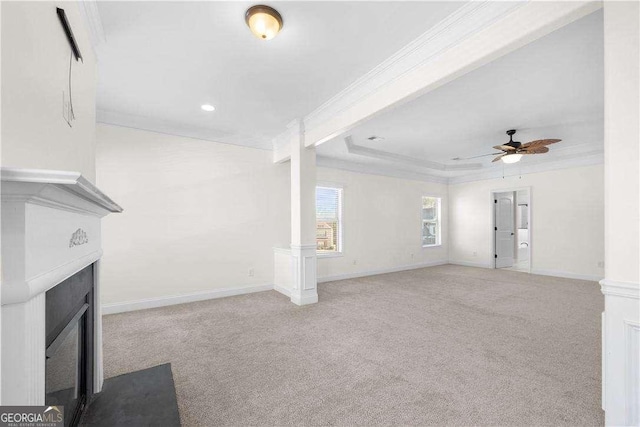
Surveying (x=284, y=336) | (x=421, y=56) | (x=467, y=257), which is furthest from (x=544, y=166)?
(x=284, y=336)

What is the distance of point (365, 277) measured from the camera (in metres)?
6.20

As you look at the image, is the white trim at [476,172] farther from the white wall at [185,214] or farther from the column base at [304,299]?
the column base at [304,299]

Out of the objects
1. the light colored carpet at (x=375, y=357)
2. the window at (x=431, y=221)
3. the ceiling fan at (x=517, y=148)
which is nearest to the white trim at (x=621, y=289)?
the light colored carpet at (x=375, y=357)

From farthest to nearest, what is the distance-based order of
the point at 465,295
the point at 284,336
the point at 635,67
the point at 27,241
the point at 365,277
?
the point at 365,277 < the point at 465,295 < the point at 284,336 < the point at 635,67 < the point at 27,241

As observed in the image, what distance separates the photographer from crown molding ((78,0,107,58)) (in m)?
1.82

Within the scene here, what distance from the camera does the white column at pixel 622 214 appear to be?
1.33 m

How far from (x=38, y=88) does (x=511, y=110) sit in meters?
4.51

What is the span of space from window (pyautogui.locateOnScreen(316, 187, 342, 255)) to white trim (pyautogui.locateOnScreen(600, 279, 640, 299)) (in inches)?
182

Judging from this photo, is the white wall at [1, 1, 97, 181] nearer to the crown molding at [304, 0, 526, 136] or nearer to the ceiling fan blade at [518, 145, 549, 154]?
the crown molding at [304, 0, 526, 136]

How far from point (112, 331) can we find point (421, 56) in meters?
4.25

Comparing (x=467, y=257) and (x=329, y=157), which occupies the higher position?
(x=329, y=157)

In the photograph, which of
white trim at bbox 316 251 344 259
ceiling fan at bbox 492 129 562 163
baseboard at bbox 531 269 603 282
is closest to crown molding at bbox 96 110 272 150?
white trim at bbox 316 251 344 259

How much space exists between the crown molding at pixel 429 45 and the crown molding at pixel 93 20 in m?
2.17

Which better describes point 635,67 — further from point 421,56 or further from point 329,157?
point 329,157
